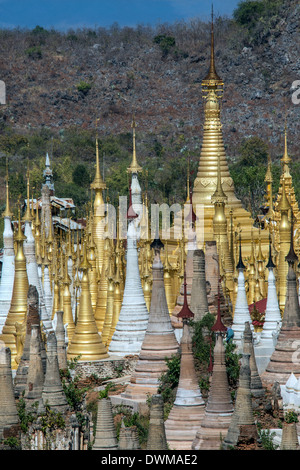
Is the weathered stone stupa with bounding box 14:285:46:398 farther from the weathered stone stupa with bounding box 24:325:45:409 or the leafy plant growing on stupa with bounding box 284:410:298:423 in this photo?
the leafy plant growing on stupa with bounding box 284:410:298:423

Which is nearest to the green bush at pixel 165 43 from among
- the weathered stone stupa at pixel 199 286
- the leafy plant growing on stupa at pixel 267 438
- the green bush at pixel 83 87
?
the green bush at pixel 83 87

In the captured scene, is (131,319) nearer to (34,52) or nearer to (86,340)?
(86,340)

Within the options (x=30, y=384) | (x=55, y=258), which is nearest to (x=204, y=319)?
(x=30, y=384)

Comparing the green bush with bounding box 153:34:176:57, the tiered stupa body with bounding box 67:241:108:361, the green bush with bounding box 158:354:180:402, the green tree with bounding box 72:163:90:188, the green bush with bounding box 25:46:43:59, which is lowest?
the green bush with bounding box 158:354:180:402

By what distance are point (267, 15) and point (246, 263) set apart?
95.5m

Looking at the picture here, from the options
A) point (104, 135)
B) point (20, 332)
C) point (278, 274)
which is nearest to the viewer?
point (20, 332)

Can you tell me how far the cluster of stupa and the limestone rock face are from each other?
2cm

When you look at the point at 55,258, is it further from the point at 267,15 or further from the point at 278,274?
the point at 267,15

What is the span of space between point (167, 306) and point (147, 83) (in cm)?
10988

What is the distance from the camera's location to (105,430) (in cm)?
2769

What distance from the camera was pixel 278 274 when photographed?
43.2m

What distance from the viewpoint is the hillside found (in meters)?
124

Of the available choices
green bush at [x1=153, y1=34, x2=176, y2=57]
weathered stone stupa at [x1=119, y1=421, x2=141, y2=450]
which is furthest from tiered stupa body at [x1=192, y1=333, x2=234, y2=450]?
green bush at [x1=153, y1=34, x2=176, y2=57]

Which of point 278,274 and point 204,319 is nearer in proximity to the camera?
point 204,319
